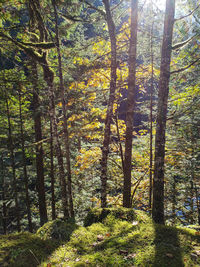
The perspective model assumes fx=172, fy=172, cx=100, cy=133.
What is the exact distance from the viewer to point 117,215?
12.8 feet

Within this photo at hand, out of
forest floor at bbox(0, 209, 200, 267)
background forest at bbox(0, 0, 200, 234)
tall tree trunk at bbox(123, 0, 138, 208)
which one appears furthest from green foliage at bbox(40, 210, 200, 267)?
tall tree trunk at bbox(123, 0, 138, 208)

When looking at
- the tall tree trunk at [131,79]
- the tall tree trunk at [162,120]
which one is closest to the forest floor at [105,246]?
the tall tree trunk at [162,120]

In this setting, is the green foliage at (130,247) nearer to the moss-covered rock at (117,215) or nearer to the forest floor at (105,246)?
the forest floor at (105,246)

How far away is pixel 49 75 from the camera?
721 cm

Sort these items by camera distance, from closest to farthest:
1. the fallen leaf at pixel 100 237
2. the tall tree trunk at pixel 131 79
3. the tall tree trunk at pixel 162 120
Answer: the fallen leaf at pixel 100 237
the tall tree trunk at pixel 162 120
the tall tree trunk at pixel 131 79

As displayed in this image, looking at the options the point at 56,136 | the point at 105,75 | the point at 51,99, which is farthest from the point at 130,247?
the point at 105,75

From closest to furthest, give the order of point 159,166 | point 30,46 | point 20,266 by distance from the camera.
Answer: point 20,266 → point 159,166 → point 30,46

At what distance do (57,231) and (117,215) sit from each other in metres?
1.35

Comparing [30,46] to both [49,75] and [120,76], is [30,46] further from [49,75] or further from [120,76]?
[120,76]

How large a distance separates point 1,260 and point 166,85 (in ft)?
15.7

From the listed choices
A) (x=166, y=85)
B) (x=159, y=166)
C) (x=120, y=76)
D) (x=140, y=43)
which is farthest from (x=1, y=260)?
(x=140, y=43)

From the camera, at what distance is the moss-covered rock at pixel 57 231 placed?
10.4 ft

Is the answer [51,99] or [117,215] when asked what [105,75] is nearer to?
[51,99]

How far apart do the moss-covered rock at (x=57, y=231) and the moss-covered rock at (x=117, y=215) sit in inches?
22.4
